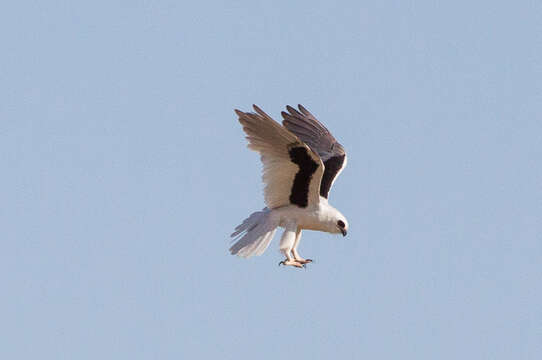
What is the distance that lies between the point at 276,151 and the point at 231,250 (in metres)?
1.43

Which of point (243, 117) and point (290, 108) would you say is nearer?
point (243, 117)

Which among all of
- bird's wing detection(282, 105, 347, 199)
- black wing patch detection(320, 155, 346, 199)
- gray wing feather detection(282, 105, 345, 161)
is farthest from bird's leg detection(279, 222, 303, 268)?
gray wing feather detection(282, 105, 345, 161)

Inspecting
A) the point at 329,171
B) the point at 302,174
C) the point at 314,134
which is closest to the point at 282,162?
the point at 302,174

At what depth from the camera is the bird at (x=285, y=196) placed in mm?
14758

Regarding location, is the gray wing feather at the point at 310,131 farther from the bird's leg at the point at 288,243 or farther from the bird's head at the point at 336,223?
the bird's leg at the point at 288,243

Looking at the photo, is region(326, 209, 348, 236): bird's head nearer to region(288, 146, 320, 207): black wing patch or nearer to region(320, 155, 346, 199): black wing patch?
region(288, 146, 320, 207): black wing patch

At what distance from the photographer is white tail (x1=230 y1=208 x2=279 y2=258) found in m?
15.0

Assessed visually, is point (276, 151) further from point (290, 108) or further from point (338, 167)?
point (290, 108)

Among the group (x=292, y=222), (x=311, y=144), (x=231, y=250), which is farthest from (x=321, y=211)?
(x=311, y=144)

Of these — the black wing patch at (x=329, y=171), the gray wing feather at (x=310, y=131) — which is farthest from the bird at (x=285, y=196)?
the gray wing feather at (x=310, y=131)

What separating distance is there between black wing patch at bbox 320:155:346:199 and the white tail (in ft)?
4.82

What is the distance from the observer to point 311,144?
1861 centimetres

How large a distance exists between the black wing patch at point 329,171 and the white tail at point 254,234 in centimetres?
147

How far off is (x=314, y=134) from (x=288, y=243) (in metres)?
4.04
